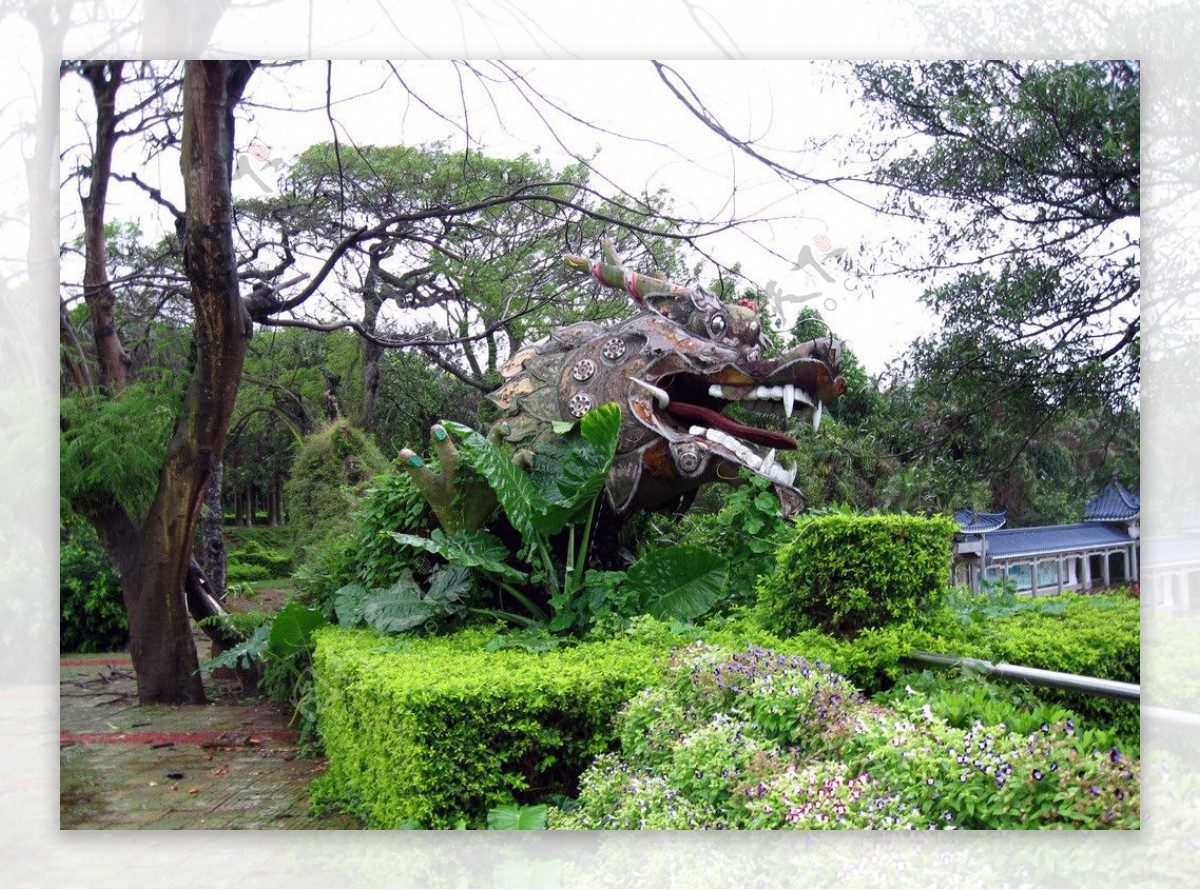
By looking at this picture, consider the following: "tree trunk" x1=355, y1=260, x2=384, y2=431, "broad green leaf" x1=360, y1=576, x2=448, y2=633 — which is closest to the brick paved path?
"broad green leaf" x1=360, y1=576, x2=448, y2=633

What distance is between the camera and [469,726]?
174 inches

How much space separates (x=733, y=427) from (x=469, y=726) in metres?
2.49

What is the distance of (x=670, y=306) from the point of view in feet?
20.5

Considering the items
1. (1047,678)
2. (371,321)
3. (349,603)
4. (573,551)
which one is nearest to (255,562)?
(349,603)

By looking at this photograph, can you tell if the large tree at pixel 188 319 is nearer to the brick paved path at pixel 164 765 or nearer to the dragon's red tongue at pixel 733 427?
the brick paved path at pixel 164 765

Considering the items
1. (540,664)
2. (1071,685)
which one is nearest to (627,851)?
(540,664)

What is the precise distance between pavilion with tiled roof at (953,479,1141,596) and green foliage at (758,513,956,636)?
0.36 m

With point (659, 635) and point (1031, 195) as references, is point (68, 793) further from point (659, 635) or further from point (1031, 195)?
point (1031, 195)

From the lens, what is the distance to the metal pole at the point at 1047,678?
14.0 ft

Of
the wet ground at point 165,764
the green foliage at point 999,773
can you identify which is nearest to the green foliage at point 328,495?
the wet ground at point 165,764

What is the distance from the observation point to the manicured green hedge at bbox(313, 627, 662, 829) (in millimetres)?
4383

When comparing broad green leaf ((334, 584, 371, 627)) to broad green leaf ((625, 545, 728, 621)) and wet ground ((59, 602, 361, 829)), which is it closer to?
wet ground ((59, 602, 361, 829))

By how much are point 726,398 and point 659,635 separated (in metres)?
1.55

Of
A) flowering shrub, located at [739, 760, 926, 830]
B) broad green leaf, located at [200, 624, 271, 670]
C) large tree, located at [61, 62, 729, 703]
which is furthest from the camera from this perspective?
broad green leaf, located at [200, 624, 271, 670]
